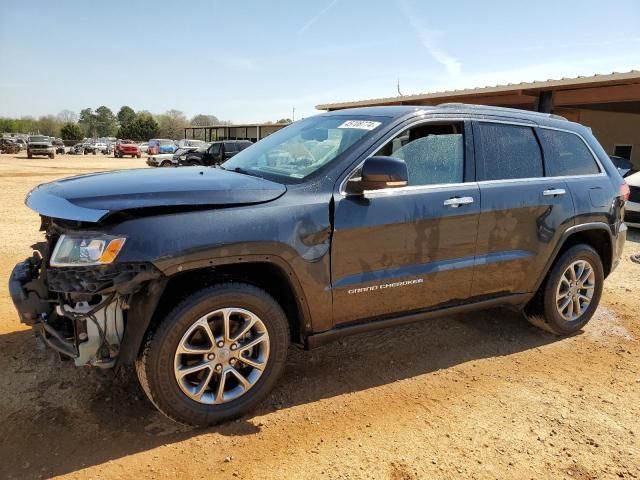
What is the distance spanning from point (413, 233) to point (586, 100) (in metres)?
13.2

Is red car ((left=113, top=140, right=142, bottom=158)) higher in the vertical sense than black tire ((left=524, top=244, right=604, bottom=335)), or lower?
higher

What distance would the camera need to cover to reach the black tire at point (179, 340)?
259cm

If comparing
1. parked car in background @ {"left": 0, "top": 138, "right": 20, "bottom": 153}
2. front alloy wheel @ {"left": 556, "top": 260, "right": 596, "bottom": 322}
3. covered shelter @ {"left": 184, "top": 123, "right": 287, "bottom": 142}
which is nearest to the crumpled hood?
front alloy wheel @ {"left": 556, "top": 260, "right": 596, "bottom": 322}

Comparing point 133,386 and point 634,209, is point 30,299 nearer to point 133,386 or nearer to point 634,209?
point 133,386

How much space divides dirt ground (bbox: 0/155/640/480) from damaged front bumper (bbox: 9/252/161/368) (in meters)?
0.52

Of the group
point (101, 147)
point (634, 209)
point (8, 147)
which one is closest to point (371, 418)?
point (634, 209)

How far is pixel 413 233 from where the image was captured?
3.23m

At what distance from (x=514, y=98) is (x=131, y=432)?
16.1 metres

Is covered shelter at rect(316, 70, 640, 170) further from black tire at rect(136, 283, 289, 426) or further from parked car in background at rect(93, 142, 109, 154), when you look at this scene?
parked car in background at rect(93, 142, 109, 154)

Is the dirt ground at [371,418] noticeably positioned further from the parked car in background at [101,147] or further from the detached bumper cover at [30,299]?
the parked car in background at [101,147]

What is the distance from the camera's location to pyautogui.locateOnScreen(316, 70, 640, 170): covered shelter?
12586 millimetres

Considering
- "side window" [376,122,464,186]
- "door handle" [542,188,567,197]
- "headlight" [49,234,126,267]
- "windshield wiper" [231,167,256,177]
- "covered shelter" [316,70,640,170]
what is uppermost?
"covered shelter" [316,70,640,170]

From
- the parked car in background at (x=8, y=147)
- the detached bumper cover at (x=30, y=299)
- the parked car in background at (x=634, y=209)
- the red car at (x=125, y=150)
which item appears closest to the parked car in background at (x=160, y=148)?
the red car at (x=125, y=150)

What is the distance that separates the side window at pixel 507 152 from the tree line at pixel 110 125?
84048 millimetres
